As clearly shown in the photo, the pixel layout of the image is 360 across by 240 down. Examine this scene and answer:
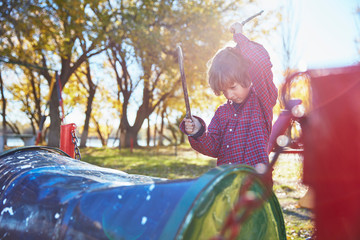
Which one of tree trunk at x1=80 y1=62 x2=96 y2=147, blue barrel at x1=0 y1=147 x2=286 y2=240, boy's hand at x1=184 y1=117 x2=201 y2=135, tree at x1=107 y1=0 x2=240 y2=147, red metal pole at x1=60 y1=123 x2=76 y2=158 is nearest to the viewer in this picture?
blue barrel at x1=0 y1=147 x2=286 y2=240

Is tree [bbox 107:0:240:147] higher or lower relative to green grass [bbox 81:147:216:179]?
higher

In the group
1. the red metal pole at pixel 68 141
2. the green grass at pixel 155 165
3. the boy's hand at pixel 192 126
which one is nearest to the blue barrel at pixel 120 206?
the boy's hand at pixel 192 126

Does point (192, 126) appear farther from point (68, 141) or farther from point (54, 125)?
point (54, 125)

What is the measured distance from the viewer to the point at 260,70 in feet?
7.18

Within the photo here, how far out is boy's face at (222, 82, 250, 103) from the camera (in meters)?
2.27

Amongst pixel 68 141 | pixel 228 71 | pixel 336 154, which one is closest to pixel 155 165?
pixel 68 141

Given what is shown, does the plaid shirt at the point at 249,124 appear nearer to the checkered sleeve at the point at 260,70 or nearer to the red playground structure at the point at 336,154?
the checkered sleeve at the point at 260,70

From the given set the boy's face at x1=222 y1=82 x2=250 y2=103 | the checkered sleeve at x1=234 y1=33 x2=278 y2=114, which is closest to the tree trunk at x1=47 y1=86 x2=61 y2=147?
the boy's face at x1=222 y1=82 x2=250 y2=103

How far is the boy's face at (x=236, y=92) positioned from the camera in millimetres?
2268

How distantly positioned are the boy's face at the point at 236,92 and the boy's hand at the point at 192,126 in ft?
1.06

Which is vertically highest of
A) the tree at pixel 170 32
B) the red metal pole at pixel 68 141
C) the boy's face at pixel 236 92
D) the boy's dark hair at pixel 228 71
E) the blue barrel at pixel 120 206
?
the tree at pixel 170 32

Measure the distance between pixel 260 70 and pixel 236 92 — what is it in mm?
233

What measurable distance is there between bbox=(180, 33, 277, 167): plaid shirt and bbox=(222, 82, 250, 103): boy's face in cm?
4

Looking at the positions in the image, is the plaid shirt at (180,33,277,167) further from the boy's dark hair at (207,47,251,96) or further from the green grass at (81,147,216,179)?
the green grass at (81,147,216,179)
